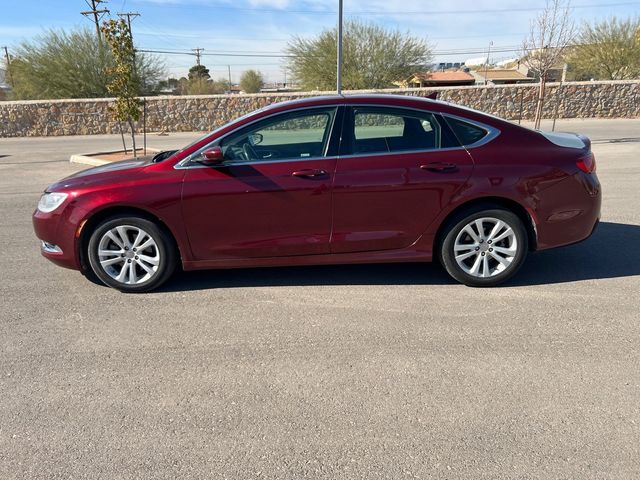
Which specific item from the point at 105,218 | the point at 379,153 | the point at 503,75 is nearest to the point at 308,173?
the point at 379,153

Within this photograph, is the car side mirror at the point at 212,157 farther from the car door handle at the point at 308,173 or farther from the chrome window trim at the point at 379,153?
the car door handle at the point at 308,173

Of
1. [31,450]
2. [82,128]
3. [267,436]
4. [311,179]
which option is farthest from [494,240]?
[82,128]

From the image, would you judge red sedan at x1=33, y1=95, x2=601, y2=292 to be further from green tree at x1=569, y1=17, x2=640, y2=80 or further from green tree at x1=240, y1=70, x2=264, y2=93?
green tree at x1=240, y1=70, x2=264, y2=93

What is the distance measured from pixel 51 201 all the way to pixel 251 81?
72567 mm

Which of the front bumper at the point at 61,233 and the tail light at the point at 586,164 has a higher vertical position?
the tail light at the point at 586,164

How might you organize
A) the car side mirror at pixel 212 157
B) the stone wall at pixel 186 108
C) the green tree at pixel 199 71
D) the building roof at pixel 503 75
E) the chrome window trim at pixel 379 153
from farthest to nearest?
1. the green tree at pixel 199 71
2. the building roof at pixel 503 75
3. the stone wall at pixel 186 108
4. the chrome window trim at pixel 379 153
5. the car side mirror at pixel 212 157

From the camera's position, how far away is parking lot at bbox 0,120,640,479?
2316 millimetres

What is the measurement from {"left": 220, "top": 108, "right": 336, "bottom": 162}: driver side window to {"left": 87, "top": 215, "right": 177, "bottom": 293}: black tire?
92cm

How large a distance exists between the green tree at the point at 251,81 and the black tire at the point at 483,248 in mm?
72289

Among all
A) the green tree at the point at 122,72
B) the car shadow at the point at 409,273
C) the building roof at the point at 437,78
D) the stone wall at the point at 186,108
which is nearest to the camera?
the car shadow at the point at 409,273

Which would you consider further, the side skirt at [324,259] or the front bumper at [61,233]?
the side skirt at [324,259]

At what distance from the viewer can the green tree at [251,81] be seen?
72312mm

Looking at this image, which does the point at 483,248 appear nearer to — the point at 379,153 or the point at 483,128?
the point at 483,128

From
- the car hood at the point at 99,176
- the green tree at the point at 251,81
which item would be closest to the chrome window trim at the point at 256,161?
the car hood at the point at 99,176
